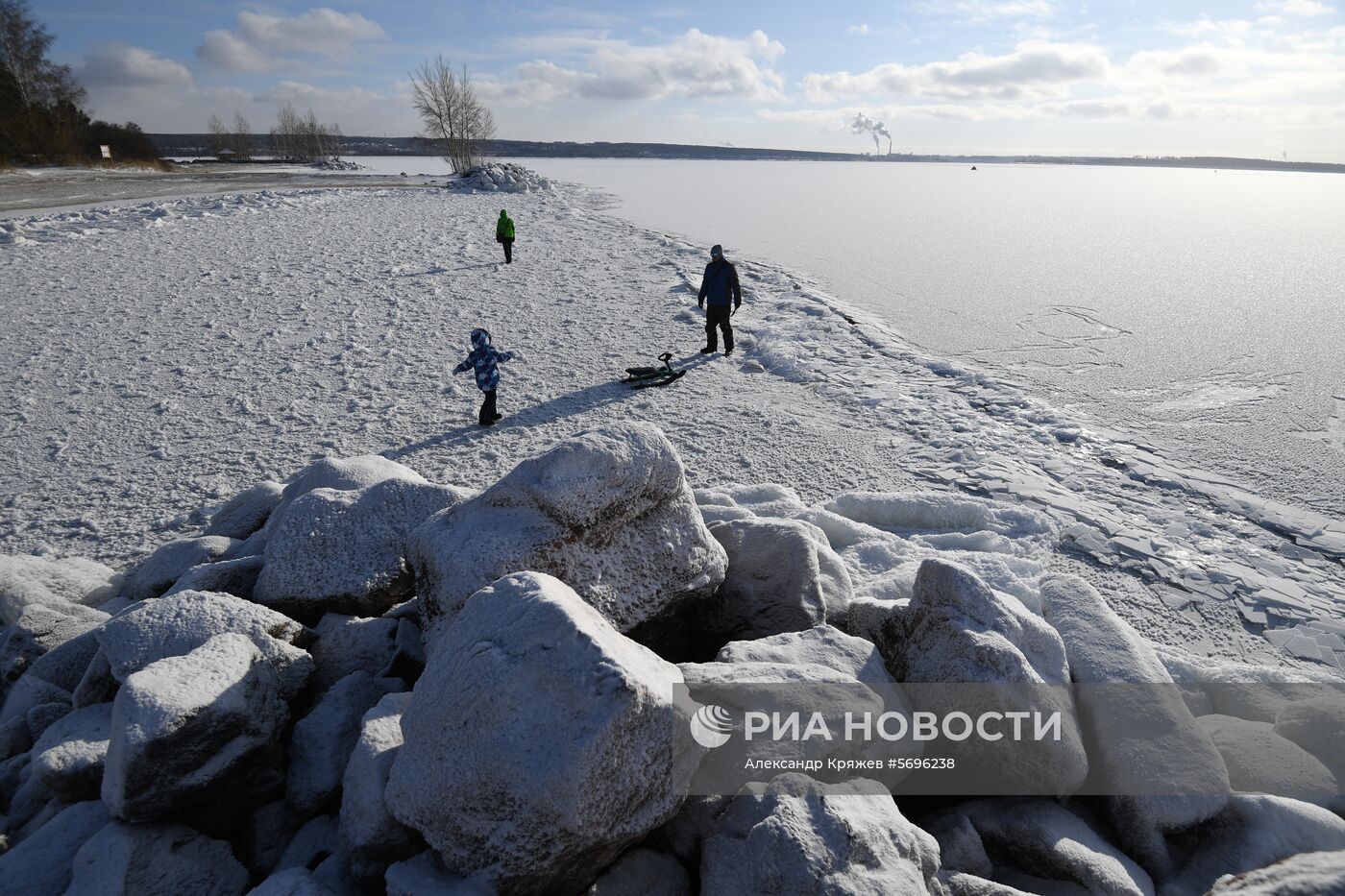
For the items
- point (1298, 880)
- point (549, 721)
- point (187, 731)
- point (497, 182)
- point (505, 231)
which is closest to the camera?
point (1298, 880)

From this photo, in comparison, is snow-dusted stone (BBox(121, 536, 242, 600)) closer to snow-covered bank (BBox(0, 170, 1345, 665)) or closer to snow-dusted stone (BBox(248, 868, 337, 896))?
snow-covered bank (BBox(0, 170, 1345, 665))

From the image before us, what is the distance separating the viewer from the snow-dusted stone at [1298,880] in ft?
5.78

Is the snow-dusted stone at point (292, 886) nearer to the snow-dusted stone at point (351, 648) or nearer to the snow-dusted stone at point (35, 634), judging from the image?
the snow-dusted stone at point (351, 648)

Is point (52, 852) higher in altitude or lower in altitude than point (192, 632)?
lower

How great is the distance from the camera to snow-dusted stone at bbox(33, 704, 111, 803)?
2527 millimetres

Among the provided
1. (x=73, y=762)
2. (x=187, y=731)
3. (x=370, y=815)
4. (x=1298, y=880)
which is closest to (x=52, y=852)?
(x=73, y=762)

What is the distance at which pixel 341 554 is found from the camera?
348cm

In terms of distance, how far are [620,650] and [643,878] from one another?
0.68m

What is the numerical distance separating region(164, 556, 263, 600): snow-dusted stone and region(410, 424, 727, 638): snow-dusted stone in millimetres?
1039

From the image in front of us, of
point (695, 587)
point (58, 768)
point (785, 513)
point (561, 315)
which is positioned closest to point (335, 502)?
point (58, 768)

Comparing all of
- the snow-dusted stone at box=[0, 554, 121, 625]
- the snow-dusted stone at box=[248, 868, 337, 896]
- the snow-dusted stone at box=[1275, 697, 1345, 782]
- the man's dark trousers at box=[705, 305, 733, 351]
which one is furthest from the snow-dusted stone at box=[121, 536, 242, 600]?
the man's dark trousers at box=[705, 305, 733, 351]

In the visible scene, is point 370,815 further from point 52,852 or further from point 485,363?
point 485,363

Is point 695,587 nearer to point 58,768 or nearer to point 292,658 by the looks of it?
point 292,658

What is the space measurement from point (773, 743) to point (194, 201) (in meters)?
23.1
